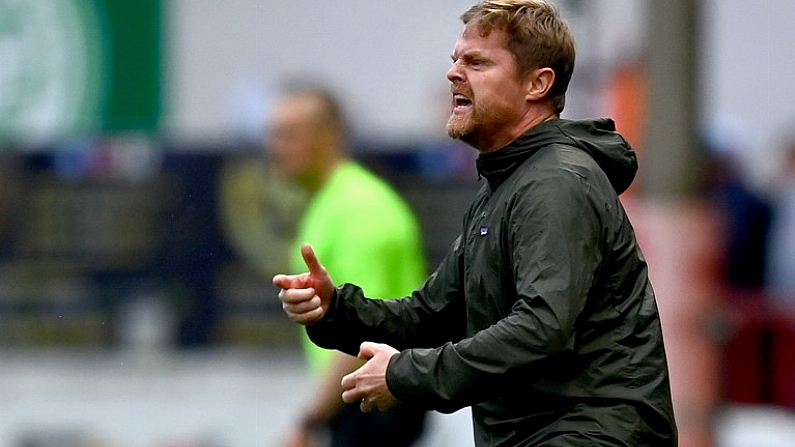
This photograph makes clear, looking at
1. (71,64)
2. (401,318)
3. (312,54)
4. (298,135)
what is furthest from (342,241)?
(312,54)

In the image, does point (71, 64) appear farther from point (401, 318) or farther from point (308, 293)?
point (308, 293)

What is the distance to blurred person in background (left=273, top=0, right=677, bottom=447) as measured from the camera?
171 inches

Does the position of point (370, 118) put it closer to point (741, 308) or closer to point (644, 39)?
point (741, 308)

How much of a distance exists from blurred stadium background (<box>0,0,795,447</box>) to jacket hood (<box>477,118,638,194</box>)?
3640 mm

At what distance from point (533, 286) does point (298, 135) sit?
3.48m

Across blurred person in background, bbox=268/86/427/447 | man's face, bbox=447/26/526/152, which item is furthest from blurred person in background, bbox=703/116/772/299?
man's face, bbox=447/26/526/152

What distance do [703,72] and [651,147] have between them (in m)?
0.48

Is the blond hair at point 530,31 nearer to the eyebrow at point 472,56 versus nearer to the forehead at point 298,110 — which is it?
the eyebrow at point 472,56

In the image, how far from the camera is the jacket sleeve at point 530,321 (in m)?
4.32

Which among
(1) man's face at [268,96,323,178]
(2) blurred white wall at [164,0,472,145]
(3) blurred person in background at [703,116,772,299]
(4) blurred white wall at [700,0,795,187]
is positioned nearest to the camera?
(1) man's face at [268,96,323,178]

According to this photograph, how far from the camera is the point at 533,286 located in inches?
170

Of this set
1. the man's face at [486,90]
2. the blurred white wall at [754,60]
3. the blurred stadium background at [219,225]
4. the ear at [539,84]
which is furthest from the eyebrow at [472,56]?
the blurred white wall at [754,60]

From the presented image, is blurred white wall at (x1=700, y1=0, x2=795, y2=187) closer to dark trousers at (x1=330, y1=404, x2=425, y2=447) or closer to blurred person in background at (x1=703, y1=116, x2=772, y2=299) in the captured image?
blurred person in background at (x1=703, y1=116, x2=772, y2=299)

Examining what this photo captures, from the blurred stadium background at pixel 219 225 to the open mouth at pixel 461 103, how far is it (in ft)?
12.0
